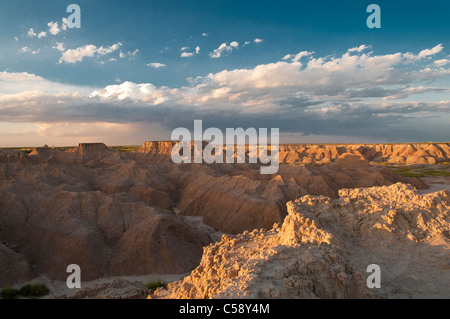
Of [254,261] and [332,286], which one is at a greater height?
[254,261]

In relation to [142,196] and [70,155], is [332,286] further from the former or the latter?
[70,155]

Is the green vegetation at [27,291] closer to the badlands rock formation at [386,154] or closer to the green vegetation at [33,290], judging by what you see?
the green vegetation at [33,290]

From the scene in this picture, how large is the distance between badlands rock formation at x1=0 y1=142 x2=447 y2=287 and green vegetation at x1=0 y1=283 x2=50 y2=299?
4.75 feet

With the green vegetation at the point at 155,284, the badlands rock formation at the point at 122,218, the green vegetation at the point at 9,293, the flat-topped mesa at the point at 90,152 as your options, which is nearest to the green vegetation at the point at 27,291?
the green vegetation at the point at 9,293

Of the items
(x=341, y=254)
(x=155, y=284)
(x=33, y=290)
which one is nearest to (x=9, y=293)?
(x=33, y=290)

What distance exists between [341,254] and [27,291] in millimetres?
20001

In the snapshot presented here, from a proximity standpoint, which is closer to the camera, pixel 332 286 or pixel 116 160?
pixel 332 286

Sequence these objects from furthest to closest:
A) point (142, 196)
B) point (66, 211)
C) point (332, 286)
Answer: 1. point (142, 196)
2. point (66, 211)
3. point (332, 286)

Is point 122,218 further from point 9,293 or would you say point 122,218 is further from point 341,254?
point 341,254

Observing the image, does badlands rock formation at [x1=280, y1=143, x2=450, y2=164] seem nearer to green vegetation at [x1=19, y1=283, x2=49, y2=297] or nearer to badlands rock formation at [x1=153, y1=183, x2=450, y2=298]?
badlands rock formation at [x1=153, y1=183, x2=450, y2=298]

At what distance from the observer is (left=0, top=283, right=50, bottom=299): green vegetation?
1767 cm

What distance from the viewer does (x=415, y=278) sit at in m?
8.72
